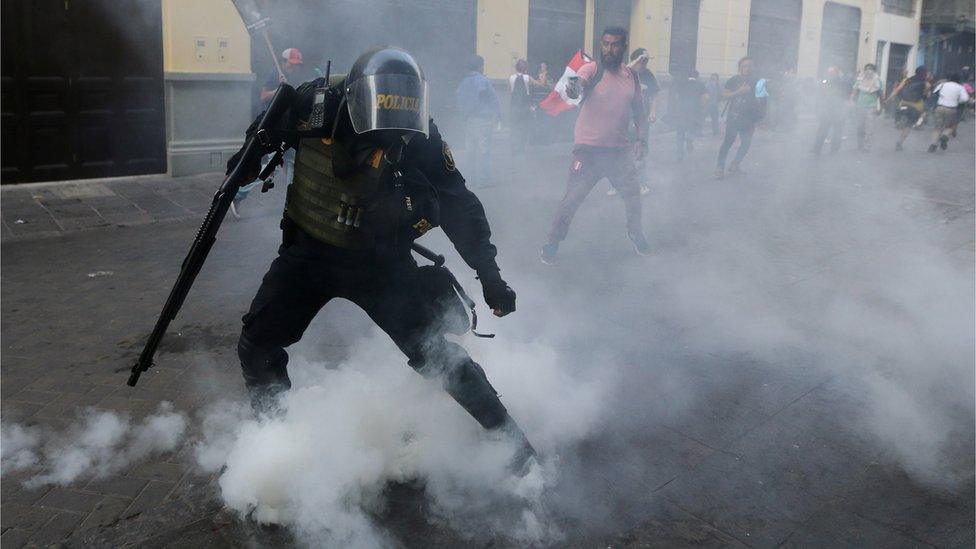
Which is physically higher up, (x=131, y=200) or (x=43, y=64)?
(x=43, y=64)

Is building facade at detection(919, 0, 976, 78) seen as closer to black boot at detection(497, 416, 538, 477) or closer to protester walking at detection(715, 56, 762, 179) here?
protester walking at detection(715, 56, 762, 179)

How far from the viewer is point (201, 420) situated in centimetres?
307

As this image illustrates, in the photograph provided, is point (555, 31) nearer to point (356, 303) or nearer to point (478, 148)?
point (478, 148)

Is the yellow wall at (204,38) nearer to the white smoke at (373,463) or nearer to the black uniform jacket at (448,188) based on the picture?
the white smoke at (373,463)

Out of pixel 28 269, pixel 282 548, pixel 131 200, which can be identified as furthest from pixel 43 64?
pixel 282 548

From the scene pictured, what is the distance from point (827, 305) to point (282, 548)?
3515mm

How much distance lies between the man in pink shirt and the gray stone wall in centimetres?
482

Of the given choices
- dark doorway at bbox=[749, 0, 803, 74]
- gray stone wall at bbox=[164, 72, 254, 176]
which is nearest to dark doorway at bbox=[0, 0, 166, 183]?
gray stone wall at bbox=[164, 72, 254, 176]

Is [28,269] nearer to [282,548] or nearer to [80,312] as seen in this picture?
[80,312]

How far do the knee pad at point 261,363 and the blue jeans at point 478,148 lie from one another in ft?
21.6

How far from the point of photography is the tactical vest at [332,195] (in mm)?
2227

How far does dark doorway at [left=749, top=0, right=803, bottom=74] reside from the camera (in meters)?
7.99

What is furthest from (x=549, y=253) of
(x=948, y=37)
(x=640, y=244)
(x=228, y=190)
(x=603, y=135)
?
(x=948, y=37)

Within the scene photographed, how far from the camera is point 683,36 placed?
13.2m
